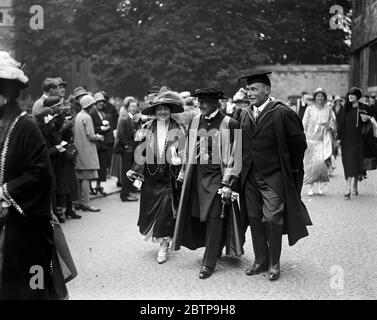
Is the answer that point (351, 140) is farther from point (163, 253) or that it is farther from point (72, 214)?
point (163, 253)

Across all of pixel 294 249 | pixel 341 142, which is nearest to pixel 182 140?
pixel 294 249

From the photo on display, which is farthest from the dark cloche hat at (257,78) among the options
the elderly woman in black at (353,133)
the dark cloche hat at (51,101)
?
the elderly woman in black at (353,133)

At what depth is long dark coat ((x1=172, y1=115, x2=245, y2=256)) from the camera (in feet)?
22.9

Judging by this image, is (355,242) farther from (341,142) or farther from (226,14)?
(226,14)

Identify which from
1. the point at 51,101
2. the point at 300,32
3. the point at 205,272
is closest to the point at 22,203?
the point at 205,272

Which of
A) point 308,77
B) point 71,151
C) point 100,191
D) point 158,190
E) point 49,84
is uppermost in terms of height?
point 308,77

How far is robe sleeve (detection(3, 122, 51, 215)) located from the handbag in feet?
17.7

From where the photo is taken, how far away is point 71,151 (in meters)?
9.90

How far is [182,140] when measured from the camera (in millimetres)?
7652

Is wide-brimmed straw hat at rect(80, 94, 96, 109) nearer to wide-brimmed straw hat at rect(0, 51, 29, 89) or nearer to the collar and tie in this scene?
the collar and tie

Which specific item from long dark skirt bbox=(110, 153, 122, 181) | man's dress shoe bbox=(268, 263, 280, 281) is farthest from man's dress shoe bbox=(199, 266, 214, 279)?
long dark skirt bbox=(110, 153, 122, 181)

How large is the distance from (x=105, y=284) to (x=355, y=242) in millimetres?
3533

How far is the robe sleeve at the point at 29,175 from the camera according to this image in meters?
4.32

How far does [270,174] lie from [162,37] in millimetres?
27004
